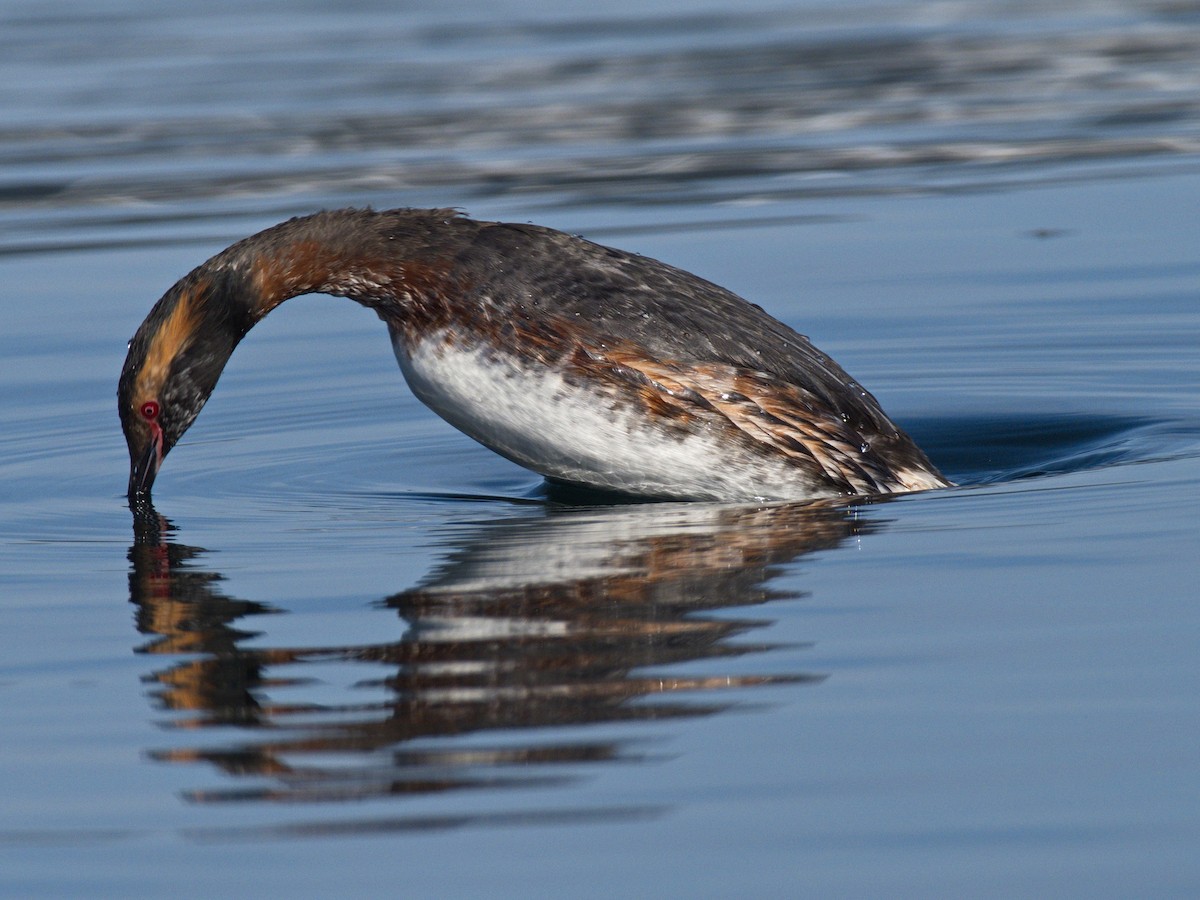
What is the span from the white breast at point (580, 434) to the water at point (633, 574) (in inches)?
6.7

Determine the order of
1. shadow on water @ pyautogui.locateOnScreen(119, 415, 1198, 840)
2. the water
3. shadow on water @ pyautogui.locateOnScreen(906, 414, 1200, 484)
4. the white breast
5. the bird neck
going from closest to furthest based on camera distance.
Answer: the water, shadow on water @ pyautogui.locateOnScreen(119, 415, 1198, 840), the white breast, the bird neck, shadow on water @ pyautogui.locateOnScreen(906, 414, 1200, 484)

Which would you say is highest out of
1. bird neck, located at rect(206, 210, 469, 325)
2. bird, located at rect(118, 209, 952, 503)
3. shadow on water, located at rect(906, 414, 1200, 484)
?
bird neck, located at rect(206, 210, 469, 325)

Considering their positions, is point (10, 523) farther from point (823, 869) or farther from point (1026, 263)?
point (1026, 263)

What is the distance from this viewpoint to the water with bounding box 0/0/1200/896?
450cm

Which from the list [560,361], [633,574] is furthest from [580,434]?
[633,574]

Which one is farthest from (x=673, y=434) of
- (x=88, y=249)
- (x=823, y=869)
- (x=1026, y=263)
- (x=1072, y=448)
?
(x=88, y=249)

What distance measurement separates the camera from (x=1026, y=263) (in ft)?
42.0

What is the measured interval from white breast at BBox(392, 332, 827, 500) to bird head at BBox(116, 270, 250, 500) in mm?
750

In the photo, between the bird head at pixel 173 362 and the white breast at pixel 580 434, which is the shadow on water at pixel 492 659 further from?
the bird head at pixel 173 362

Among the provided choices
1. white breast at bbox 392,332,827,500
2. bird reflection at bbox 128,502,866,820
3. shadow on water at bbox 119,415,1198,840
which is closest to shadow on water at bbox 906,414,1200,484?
white breast at bbox 392,332,827,500

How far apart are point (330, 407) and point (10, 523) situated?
8.37 feet

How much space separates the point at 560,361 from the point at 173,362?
5.13 feet

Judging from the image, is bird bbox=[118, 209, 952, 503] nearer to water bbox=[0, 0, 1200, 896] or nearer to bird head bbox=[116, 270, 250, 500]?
bird head bbox=[116, 270, 250, 500]

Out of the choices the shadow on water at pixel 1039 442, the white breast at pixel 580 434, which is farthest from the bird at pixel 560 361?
the shadow on water at pixel 1039 442
